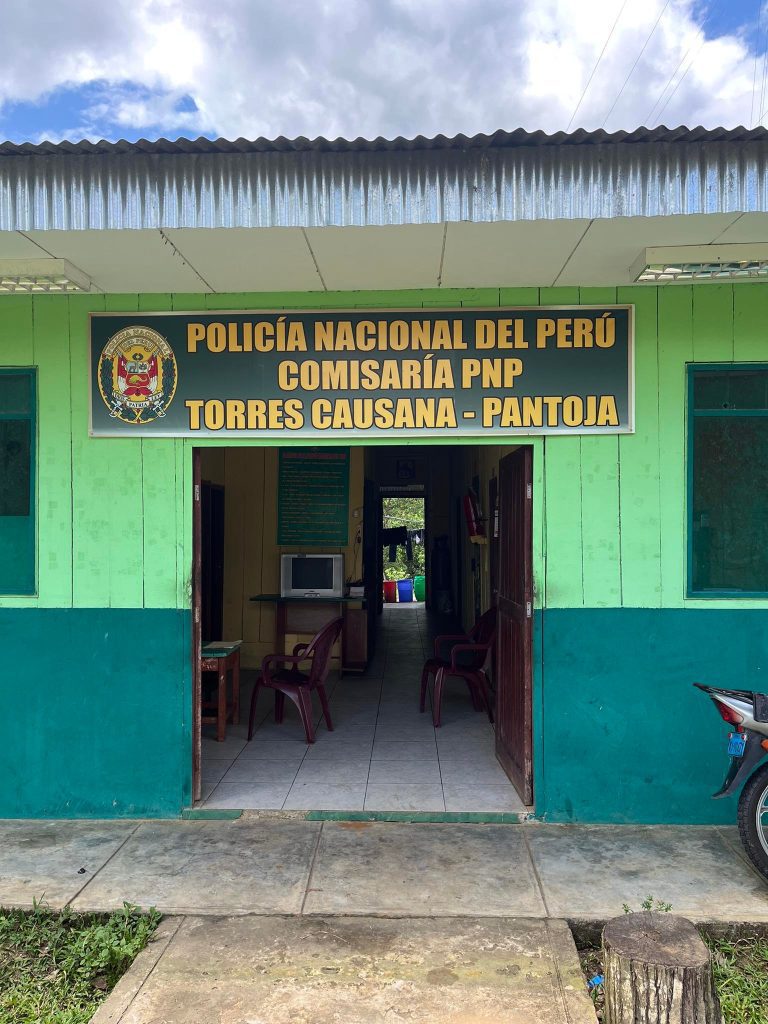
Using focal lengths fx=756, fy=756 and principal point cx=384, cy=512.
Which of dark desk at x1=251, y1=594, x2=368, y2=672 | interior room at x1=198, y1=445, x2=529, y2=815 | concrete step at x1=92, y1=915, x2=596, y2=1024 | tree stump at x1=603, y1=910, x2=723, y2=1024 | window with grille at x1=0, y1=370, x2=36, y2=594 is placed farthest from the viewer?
dark desk at x1=251, y1=594, x2=368, y2=672

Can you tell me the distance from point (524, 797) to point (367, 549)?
4743 millimetres

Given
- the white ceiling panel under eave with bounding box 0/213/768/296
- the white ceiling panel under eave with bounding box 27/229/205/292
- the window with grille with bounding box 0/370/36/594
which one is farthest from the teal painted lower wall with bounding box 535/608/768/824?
the window with grille with bounding box 0/370/36/594

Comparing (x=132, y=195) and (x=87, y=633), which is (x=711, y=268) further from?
(x=87, y=633)

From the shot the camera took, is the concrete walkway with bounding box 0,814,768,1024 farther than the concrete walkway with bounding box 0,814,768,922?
No

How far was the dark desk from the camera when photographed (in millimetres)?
7594

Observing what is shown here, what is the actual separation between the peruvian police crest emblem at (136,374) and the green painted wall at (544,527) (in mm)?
138

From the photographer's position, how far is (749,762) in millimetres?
3502

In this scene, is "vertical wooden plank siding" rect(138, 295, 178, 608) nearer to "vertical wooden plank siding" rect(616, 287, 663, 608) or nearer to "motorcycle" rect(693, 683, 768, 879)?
"vertical wooden plank siding" rect(616, 287, 663, 608)

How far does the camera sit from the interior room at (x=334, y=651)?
4.68 m

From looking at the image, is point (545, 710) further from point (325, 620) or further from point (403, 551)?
point (403, 551)

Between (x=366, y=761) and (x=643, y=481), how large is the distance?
101 inches

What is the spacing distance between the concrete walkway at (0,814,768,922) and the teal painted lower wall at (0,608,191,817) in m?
0.17

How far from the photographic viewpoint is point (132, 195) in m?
3.32

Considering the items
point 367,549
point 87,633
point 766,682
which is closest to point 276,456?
point 367,549
